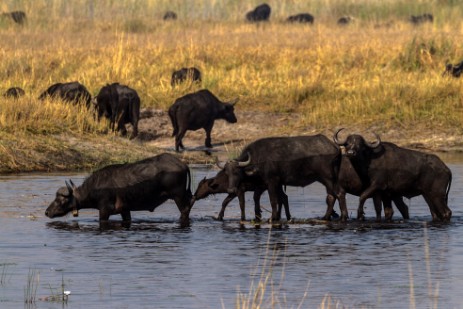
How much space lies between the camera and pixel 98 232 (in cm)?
1534

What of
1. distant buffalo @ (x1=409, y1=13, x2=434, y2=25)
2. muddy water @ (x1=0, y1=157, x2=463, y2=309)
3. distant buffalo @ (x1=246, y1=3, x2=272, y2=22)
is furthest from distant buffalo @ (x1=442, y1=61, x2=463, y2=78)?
distant buffalo @ (x1=246, y1=3, x2=272, y2=22)

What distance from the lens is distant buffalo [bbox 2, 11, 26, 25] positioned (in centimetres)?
4262

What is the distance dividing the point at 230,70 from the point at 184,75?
2.31 m

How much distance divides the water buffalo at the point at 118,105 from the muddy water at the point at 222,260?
7.85m

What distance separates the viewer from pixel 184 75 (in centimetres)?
3000

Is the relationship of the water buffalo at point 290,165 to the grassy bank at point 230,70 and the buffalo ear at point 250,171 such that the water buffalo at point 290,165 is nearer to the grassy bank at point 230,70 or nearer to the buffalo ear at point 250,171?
the buffalo ear at point 250,171

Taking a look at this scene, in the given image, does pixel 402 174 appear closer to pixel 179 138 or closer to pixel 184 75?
pixel 179 138

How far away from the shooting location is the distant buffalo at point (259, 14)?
50188 mm

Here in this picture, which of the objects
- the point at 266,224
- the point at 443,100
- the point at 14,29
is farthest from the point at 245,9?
the point at 266,224

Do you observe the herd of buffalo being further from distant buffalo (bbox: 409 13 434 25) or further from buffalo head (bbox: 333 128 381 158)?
distant buffalo (bbox: 409 13 434 25)

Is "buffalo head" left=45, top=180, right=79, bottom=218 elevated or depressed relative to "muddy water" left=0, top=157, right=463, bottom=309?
elevated

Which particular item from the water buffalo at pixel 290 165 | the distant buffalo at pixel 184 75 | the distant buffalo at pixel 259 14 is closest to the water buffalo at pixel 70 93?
the distant buffalo at pixel 184 75

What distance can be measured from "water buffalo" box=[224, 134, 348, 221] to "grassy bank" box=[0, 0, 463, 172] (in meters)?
6.11

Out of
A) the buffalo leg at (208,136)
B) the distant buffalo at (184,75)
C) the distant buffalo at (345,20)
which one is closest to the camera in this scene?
the buffalo leg at (208,136)
